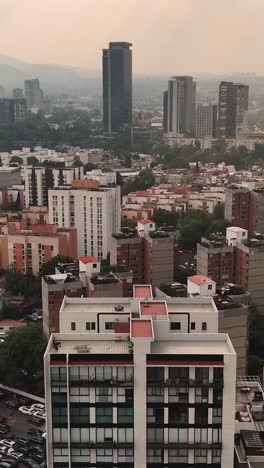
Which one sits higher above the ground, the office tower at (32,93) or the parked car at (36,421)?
the office tower at (32,93)

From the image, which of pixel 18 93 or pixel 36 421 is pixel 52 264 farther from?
pixel 18 93

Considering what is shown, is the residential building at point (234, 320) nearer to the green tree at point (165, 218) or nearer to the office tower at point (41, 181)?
the green tree at point (165, 218)

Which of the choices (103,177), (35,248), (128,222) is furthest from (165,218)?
(35,248)

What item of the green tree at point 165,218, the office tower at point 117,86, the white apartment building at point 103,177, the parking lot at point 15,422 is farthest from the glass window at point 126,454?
the office tower at point 117,86

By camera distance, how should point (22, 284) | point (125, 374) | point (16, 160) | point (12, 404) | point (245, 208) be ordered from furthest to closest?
1. point (16, 160)
2. point (245, 208)
3. point (22, 284)
4. point (12, 404)
5. point (125, 374)

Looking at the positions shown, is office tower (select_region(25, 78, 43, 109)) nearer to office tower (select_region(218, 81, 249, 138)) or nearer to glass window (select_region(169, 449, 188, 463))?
office tower (select_region(218, 81, 249, 138))

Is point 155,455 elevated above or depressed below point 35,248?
above

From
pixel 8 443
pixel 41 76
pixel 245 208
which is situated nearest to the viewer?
pixel 8 443
